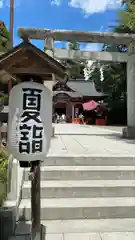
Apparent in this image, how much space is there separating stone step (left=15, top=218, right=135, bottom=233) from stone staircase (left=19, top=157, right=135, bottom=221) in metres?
0.09

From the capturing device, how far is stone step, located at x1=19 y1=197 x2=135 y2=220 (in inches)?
163

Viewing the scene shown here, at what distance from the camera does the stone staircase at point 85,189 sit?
4.17m

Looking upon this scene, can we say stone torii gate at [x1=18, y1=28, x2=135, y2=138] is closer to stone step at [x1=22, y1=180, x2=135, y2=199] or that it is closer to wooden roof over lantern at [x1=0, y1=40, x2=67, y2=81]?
stone step at [x1=22, y1=180, x2=135, y2=199]

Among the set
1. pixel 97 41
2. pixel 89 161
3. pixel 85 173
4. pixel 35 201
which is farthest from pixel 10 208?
pixel 97 41

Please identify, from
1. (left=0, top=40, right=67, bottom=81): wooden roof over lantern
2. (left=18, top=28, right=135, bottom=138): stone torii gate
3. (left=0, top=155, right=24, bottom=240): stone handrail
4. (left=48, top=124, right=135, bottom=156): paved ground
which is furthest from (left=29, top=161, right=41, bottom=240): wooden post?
(left=18, top=28, right=135, bottom=138): stone torii gate

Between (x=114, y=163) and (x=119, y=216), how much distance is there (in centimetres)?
132

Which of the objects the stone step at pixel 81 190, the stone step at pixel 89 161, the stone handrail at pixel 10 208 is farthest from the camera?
the stone step at pixel 89 161

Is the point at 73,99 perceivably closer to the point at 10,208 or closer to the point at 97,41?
the point at 97,41

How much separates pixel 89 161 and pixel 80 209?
4.31 ft

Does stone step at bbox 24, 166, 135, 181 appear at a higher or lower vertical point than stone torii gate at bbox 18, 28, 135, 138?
lower

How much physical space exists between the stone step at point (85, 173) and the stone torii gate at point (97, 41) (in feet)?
17.7

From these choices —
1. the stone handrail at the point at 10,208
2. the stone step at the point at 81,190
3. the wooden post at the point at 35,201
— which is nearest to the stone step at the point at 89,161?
the stone step at the point at 81,190

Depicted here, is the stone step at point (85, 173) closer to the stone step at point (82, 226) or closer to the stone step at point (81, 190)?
the stone step at point (81, 190)

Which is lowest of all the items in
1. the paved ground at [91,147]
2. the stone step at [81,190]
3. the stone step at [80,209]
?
the stone step at [80,209]
